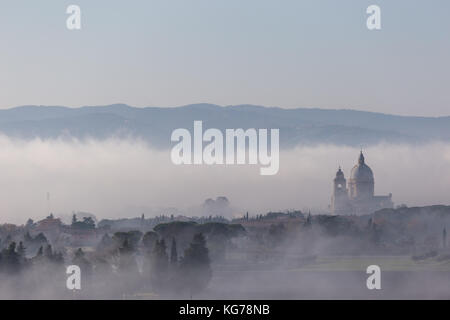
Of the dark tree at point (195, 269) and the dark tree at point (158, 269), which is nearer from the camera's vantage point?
the dark tree at point (158, 269)

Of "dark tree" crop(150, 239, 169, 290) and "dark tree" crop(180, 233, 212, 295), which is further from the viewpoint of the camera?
"dark tree" crop(180, 233, 212, 295)

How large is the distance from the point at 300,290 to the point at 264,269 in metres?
31.3

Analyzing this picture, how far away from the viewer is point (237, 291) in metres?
129

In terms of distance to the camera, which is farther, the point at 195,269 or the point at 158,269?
the point at 195,269
